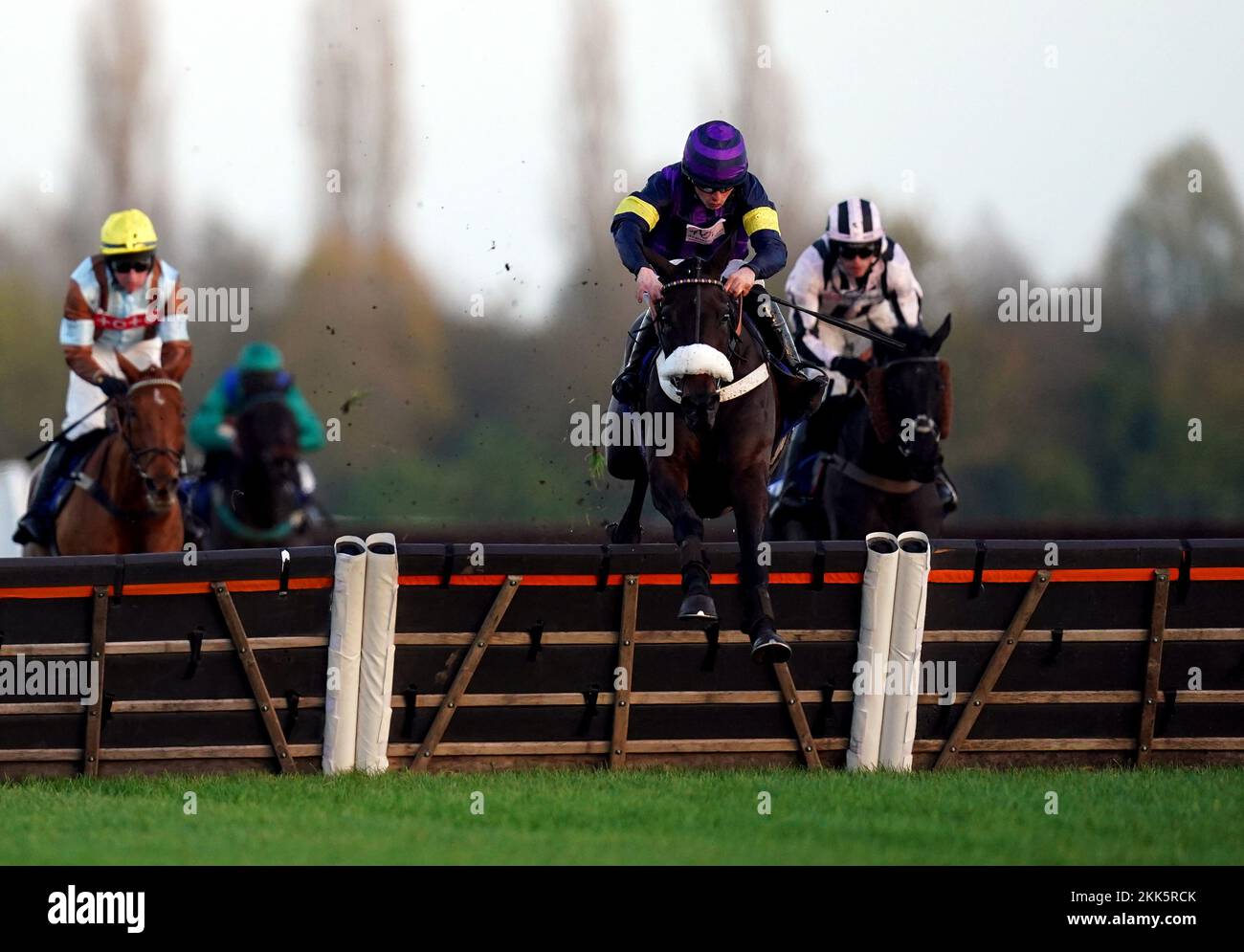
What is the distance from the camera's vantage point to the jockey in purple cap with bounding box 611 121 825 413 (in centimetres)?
988

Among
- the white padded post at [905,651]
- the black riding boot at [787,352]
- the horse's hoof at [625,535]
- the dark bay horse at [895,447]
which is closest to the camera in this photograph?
the white padded post at [905,651]

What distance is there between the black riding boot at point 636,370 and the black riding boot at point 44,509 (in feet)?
15.7

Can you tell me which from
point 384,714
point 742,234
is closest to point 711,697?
point 384,714

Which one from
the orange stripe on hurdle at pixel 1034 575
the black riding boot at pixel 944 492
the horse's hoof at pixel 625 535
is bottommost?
the orange stripe on hurdle at pixel 1034 575

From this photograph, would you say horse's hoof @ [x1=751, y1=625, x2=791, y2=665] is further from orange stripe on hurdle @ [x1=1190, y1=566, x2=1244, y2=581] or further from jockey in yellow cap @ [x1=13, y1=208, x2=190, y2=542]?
jockey in yellow cap @ [x1=13, y1=208, x2=190, y2=542]

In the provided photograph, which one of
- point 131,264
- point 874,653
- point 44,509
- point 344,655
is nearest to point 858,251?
point 874,653

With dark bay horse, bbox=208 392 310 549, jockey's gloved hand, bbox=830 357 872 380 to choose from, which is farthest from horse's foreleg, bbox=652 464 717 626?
dark bay horse, bbox=208 392 310 549

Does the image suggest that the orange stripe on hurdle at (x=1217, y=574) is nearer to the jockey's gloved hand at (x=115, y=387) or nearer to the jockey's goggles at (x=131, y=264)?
the jockey's gloved hand at (x=115, y=387)

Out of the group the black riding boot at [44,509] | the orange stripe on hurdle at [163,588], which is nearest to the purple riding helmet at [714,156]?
the orange stripe on hurdle at [163,588]

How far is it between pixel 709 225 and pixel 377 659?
2636 millimetres

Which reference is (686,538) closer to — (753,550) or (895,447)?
(753,550)

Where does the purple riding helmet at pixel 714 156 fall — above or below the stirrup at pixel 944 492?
above

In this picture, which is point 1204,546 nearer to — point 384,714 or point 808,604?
point 808,604

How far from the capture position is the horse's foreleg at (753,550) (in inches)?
372
